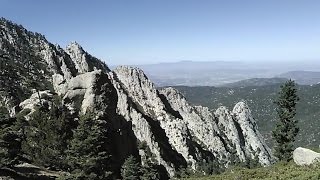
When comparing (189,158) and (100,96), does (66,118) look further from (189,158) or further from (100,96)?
(189,158)

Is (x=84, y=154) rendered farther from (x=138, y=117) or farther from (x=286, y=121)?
(x=138, y=117)

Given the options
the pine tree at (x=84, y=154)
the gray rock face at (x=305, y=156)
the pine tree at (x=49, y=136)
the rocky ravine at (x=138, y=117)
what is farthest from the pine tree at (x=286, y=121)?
the pine tree at (x=49, y=136)

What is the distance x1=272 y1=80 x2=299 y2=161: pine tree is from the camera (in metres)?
81.8

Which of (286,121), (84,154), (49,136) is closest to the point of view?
(84,154)

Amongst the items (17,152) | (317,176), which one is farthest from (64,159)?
(317,176)

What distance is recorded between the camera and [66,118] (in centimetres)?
7412

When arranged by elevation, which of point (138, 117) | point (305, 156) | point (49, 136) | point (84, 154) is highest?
point (305, 156)

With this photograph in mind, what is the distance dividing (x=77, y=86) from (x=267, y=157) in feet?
450

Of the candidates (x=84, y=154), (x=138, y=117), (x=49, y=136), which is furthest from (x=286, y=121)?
(x=138, y=117)

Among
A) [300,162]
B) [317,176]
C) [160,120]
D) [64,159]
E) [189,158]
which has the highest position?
[317,176]

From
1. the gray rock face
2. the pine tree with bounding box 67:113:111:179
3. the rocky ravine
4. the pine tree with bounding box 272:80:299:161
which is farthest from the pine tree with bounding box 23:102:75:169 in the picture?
the pine tree with bounding box 272:80:299:161

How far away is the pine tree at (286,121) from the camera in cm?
8175

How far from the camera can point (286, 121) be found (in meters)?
85.1

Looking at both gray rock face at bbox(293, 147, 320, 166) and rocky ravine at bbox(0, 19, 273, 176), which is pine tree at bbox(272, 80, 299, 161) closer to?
rocky ravine at bbox(0, 19, 273, 176)
